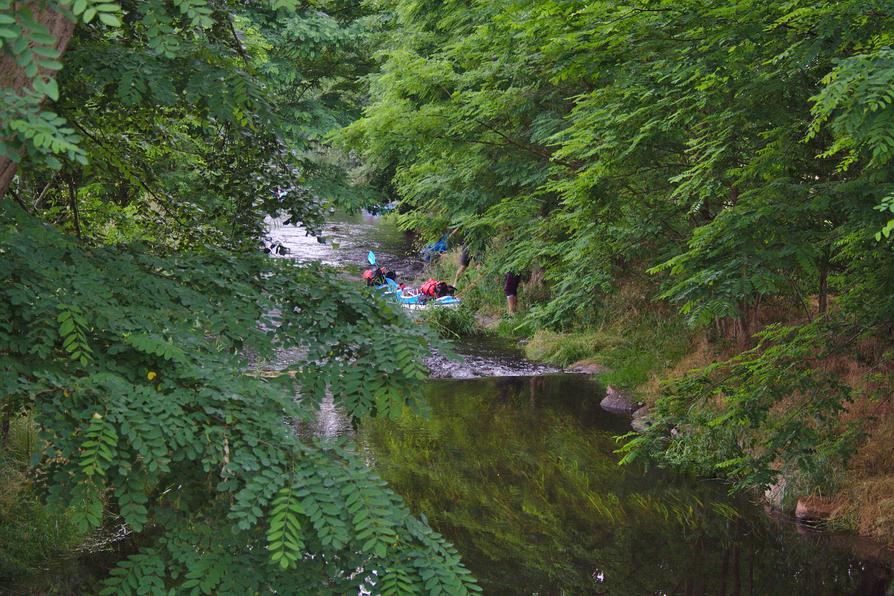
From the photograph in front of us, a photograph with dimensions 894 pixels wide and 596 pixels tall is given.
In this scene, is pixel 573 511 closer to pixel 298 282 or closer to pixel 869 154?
pixel 869 154

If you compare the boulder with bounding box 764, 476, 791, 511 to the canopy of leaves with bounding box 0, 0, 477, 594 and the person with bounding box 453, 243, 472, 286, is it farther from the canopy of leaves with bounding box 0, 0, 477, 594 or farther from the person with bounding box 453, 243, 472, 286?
the person with bounding box 453, 243, 472, 286

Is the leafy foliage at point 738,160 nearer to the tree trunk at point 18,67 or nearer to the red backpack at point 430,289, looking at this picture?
the tree trunk at point 18,67

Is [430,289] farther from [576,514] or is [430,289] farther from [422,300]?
[576,514]

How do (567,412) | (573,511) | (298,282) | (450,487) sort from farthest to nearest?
(567,412) < (450,487) < (573,511) < (298,282)

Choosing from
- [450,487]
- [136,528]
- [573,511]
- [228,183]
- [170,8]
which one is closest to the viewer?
[136,528]

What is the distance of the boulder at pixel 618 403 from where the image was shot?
11984mm

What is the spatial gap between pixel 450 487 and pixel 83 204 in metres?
4.64

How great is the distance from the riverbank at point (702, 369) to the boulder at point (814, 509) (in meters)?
0.01

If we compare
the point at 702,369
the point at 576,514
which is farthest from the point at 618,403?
the point at 702,369

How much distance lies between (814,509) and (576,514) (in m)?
2.20

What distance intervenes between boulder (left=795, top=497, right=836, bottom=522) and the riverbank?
0.03ft

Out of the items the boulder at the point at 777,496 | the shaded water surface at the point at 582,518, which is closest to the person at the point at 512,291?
the shaded water surface at the point at 582,518

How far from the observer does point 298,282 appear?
14.3 ft

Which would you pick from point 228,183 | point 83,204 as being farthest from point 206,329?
point 83,204
